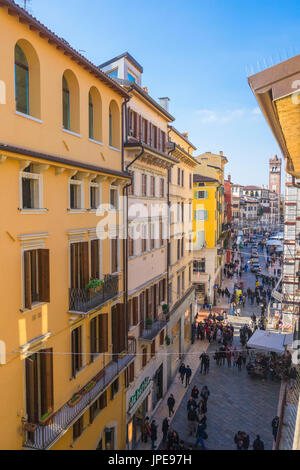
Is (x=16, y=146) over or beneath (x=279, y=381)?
over

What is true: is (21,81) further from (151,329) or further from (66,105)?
(151,329)

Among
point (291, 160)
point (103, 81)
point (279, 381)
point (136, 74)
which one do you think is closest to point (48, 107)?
point (103, 81)

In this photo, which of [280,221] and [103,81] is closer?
[103,81]

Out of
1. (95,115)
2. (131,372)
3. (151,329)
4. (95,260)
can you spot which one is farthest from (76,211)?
(151,329)

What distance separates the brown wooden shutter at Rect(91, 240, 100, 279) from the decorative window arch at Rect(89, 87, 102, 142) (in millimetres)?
3759

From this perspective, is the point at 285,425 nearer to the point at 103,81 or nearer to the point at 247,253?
the point at 103,81

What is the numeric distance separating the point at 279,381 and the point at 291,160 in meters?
20.6

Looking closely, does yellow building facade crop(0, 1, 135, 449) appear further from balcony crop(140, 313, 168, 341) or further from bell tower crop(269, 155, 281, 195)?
bell tower crop(269, 155, 281, 195)

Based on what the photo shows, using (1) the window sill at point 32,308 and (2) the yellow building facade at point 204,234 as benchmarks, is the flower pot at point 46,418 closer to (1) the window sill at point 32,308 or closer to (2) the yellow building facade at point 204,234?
(1) the window sill at point 32,308

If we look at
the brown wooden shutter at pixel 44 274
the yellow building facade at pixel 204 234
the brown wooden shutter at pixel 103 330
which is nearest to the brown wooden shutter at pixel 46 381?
the brown wooden shutter at pixel 44 274

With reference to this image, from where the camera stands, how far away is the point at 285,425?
1023cm

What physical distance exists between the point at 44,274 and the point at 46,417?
3.81m

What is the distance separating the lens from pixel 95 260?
13.1 metres

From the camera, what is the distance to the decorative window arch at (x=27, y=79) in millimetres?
9247
